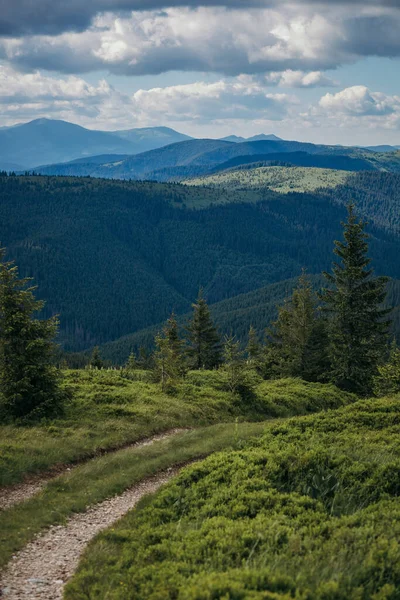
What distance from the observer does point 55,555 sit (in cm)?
1243

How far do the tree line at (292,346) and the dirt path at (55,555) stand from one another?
388 inches

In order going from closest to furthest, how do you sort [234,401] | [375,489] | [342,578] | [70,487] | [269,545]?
[342,578] → [269,545] → [375,489] → [70,487] → [234,401]

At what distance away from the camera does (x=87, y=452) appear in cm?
2100

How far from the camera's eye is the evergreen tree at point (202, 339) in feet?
191

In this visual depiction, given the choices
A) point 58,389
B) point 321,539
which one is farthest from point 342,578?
point 58,389

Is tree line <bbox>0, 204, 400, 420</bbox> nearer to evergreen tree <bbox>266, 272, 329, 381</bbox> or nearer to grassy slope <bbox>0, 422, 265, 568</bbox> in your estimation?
evergreen tree <bbox>266, 272, 329, 381</bbox>

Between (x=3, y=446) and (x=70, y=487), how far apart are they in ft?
12.9

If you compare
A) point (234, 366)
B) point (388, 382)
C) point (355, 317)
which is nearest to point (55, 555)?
point (234, 366)

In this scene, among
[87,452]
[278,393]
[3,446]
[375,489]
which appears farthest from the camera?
[278,393]

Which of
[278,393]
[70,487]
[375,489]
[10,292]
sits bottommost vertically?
[278,393]

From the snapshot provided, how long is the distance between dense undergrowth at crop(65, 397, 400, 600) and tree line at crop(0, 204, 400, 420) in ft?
37.2

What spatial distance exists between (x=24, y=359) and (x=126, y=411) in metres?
5.94

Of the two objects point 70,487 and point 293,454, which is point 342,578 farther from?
point 70,487

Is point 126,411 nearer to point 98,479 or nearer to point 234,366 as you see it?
point 98,479
